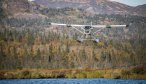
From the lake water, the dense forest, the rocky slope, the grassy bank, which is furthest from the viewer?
the grassy bank

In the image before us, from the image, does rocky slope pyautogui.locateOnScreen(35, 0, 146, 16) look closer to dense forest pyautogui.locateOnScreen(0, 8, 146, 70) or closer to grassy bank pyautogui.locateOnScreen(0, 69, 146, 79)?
dense forest pyautogui.locateOnScreen(0, 8, 146, 70)

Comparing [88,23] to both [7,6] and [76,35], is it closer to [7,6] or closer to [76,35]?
[76,35]

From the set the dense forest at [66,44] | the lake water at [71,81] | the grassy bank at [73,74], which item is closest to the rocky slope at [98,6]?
the dense forest at [66,44]

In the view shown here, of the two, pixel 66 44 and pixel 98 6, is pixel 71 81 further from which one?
pixel 98 6

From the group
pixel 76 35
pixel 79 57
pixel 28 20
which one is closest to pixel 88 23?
pixel 76 35

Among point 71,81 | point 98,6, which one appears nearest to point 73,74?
point 71,81

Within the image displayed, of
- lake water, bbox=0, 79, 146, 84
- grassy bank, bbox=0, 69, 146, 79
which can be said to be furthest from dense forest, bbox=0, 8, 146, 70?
lake water, bbox=0, 79, 146, 84
